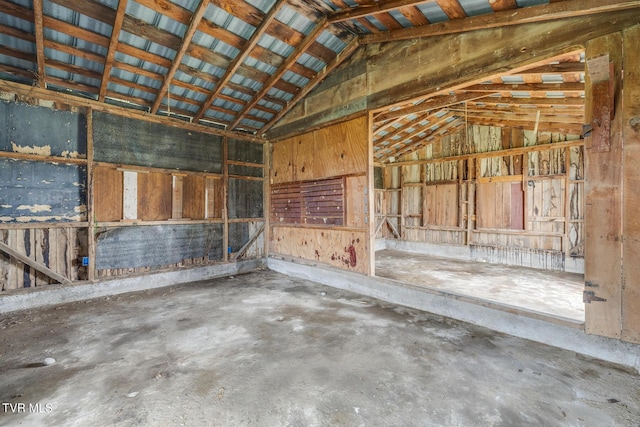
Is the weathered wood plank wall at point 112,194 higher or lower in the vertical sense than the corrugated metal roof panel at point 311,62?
lower

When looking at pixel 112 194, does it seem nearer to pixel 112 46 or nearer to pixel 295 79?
pixel 112 46

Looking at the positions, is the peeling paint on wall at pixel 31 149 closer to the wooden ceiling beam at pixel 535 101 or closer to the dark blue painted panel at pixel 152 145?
the dark blue painted panel at pixel 152 145

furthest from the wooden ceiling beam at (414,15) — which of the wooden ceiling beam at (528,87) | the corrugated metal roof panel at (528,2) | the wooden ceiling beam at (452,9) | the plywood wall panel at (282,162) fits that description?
the plywood wall panel at (282,162)

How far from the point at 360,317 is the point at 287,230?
3268mm

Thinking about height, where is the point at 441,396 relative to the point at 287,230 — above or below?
below

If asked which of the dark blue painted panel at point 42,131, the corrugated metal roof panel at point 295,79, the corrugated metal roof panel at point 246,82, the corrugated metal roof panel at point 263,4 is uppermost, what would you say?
the corrugated metal roof panel at point 263,4

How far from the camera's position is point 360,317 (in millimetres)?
3811

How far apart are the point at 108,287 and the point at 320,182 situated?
412 centimetres

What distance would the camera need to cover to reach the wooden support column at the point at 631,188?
248 centimetres

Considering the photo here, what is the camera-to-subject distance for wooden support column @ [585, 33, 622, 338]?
8.43 ft

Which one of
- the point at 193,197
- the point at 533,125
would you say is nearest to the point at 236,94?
the point at 193,197

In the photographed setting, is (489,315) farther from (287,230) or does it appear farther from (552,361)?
(287,230)

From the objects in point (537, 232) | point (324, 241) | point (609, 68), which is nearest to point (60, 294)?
point (324, 241)

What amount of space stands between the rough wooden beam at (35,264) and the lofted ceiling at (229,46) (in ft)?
7.97
